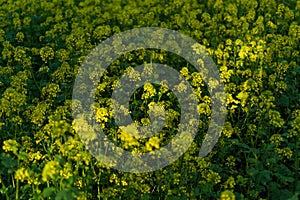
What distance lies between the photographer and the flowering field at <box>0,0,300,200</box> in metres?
4.40

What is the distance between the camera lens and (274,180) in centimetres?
493

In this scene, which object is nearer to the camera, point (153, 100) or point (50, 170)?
point (50, 170)

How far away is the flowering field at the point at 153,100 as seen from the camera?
4.40 meters

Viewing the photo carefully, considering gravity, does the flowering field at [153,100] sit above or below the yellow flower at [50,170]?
above

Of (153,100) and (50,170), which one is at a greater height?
(153,100)

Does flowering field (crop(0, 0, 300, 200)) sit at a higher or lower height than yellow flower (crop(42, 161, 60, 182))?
higher

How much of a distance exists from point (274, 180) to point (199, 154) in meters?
0.71

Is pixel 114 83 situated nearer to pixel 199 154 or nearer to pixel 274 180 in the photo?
pixel 199 154

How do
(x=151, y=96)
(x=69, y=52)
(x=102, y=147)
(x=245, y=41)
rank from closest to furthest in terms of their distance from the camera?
(x=102, y=147) → (x=151, y=96) → (x=69, y=52) → (x=245, y=41)

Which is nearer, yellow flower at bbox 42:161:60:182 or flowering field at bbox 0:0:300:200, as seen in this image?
yellow flower at bbox 42:161:60:182

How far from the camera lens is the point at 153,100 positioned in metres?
5.61

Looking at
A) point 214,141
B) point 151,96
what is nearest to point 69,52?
point 151,96

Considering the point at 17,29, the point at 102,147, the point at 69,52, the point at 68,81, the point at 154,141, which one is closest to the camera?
the point at 154,141

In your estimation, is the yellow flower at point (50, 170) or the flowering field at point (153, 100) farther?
the flowering field at point (153, 100)
